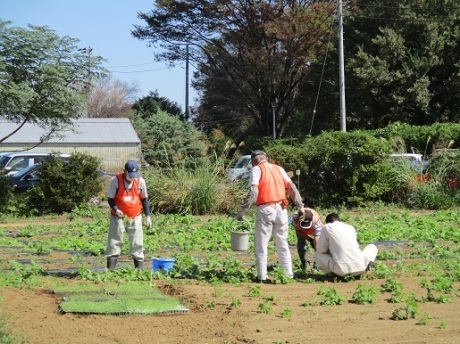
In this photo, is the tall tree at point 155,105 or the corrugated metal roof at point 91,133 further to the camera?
the tall tree at point 155,105

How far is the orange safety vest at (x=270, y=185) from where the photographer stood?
10719 millimetres

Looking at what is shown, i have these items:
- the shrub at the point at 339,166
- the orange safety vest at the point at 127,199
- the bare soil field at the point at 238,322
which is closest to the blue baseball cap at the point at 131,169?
the orange safety vest at the point at 127,199

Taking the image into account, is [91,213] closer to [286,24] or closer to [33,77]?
[33,77]

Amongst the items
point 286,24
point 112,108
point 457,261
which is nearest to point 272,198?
point 457,261

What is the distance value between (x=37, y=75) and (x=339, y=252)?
1386cm

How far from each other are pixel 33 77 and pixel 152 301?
14.4 m

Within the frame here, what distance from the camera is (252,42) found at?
38.6 meters

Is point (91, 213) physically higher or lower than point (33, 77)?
lower

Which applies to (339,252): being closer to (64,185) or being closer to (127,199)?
(127,199)

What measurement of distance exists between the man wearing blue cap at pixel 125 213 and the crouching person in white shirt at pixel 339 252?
9.02ft

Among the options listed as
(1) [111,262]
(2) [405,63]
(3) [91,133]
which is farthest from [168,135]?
(1) [111,262]

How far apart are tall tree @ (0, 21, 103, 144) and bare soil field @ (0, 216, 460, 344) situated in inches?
490

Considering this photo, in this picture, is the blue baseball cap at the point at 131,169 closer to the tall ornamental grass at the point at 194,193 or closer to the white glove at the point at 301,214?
the white glove at the point at 301,214

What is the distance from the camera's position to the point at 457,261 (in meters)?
12.3
